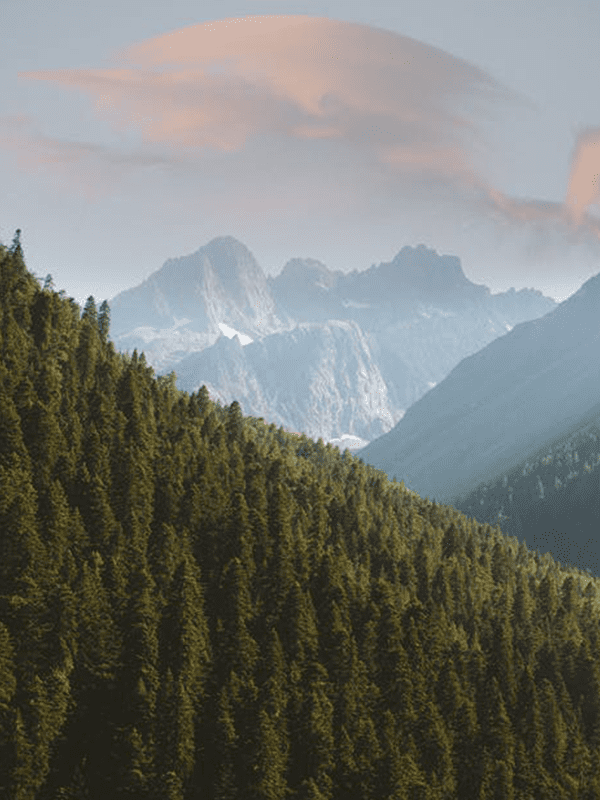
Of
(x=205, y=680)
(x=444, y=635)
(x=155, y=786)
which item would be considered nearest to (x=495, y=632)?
(x=444, y=635)

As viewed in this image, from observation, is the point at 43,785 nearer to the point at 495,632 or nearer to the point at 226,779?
the point at 226,779

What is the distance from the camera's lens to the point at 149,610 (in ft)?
390

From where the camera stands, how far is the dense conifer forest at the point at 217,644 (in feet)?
356

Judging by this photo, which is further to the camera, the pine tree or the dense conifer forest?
the dense conifer forest

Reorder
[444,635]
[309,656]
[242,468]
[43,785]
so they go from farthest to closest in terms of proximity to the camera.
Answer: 1. [242,468]
2. [444,635]
3. [309,656]
4. [43,785]

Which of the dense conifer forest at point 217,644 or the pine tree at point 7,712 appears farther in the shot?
the dense conifer forest at point 217,644

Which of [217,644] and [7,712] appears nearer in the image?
[7,712]

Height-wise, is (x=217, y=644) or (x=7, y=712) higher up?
(x=7, y=712)

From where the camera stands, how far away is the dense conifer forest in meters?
108

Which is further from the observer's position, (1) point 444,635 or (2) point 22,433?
(1) point 444,635

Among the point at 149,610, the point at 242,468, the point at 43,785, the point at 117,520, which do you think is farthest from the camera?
the point at 242,468

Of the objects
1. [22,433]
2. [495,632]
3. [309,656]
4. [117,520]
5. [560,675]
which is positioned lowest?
[560,675]

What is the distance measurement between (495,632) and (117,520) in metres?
68.0

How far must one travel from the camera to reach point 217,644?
128375 millimetres
